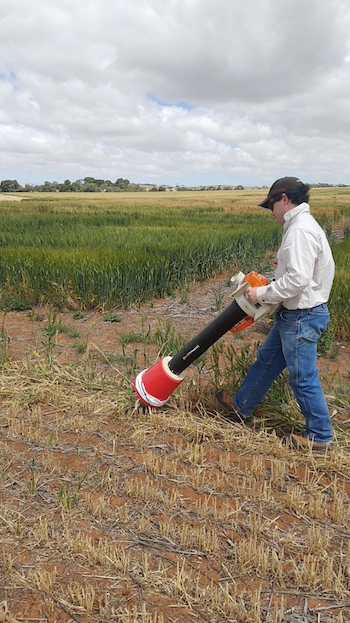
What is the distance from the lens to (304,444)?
297cm

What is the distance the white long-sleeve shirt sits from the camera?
101 inches

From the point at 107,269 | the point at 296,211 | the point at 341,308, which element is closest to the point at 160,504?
the point at 296,211

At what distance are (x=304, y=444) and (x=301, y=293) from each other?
102 cm

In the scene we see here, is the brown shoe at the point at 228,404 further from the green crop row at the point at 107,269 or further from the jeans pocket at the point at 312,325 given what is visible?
the green crop row at the point at 107,269

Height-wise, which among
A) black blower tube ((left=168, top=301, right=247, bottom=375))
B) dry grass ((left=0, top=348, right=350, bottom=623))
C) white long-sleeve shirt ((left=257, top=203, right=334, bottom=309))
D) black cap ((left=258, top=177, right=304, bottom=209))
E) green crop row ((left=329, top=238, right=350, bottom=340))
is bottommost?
dry grass ((left=0, top=348, right=350, bottom=623))

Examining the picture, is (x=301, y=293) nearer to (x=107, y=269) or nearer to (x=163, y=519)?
(x=163, y=519)

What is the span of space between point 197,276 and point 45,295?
3.27 metres

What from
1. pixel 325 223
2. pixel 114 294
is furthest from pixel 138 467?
pixel 325 223

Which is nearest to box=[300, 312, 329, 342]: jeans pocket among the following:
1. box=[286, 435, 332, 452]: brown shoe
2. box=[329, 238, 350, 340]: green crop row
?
box=[286, 435, 332, 452]: brown shoe

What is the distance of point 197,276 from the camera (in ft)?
29.5

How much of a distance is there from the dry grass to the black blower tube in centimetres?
48

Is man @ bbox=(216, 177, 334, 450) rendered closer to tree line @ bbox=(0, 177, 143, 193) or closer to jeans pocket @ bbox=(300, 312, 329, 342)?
jeans pocket @ bbox=(300, 312, 329, 342)

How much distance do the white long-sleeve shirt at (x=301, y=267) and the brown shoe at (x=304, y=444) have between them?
911 millimetres

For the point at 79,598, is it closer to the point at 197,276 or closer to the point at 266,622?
the point at 266,622
